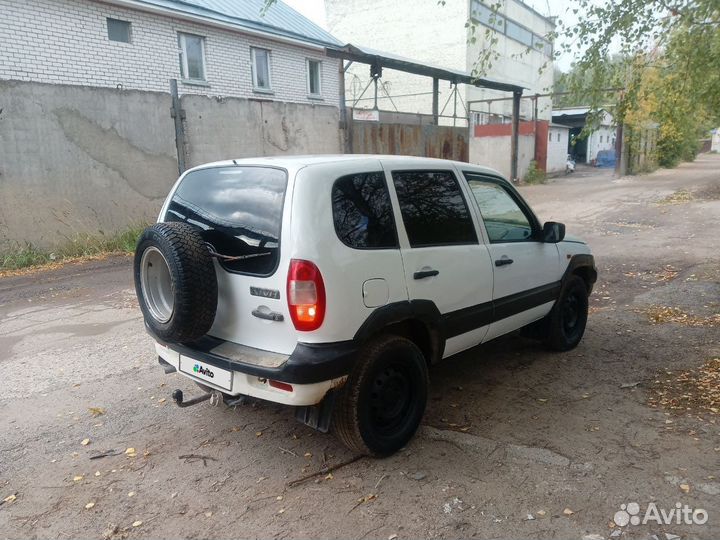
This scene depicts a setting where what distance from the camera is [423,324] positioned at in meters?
3.42

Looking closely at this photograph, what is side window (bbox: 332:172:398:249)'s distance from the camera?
3.00 metres

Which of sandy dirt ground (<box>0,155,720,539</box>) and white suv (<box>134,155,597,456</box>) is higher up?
white suv (<box>134,155,597,456</box>)

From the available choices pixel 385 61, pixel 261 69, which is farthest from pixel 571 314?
pixel 261 69

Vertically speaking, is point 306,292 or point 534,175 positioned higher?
point 306,292

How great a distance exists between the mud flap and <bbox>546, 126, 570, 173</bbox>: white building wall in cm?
2898

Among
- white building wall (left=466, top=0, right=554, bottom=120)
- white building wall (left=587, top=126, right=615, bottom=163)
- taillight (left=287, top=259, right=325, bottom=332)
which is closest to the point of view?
taillight (left=287, top=259, right=325, bottom=332)

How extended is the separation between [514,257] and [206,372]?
236 centimetres

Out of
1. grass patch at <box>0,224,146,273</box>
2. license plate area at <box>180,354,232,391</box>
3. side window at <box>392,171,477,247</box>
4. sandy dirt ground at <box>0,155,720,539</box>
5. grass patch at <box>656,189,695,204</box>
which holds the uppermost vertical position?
side window at <box>392,171,477,247</box>

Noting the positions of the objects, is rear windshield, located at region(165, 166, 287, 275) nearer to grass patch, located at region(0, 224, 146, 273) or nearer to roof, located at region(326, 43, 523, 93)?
grass patch, located at region(0, 224, 146, 273)

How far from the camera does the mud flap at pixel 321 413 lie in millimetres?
2998

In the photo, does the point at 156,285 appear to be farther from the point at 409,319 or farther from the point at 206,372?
the point at 409,319

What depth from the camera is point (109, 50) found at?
13.7 metres

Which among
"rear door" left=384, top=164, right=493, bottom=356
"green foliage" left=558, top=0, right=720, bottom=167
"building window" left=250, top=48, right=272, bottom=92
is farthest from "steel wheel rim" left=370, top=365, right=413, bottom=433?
"building window" left=250, top=48, right=272, bottom=92

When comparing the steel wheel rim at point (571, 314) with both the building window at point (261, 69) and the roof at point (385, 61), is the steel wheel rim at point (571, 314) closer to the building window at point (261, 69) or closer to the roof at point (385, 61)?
the roof at point (385, 61)
